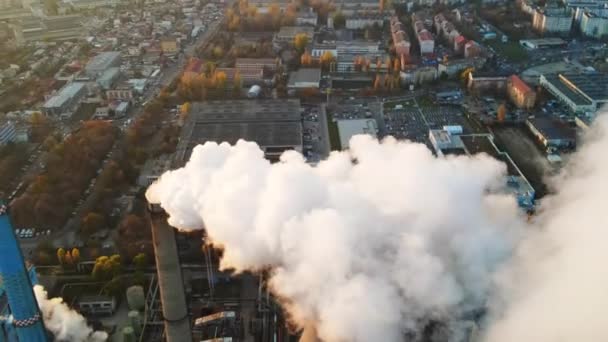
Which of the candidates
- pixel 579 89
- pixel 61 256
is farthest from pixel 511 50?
pixel 61 256

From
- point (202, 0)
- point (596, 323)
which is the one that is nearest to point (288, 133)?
point (596, 323)

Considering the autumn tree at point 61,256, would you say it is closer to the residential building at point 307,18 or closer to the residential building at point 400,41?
the residential building at point 400,41

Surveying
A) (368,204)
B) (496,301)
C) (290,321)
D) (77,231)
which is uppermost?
(368,204)

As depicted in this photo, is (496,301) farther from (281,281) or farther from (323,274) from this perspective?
(281,281)

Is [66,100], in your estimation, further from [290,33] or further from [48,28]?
[290,33]

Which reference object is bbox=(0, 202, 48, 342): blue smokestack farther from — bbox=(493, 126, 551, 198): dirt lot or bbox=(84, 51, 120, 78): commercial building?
bbox=(84, 51, 120, 78): commercial building

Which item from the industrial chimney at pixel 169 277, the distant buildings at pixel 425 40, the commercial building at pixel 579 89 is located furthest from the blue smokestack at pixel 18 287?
the distant buildings at pixel 425 40
